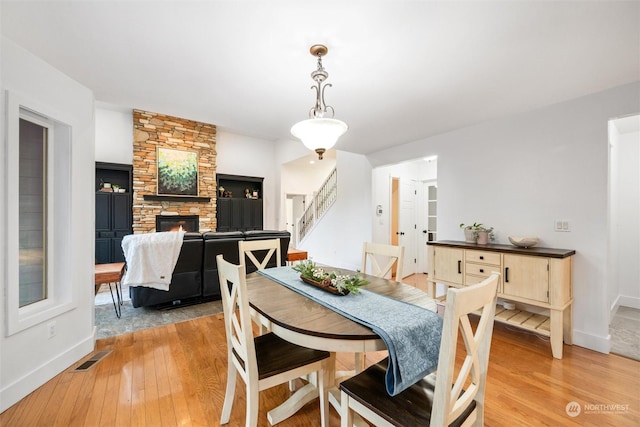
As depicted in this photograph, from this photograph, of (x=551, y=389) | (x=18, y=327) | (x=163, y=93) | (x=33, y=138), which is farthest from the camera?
(x=163, y=93)

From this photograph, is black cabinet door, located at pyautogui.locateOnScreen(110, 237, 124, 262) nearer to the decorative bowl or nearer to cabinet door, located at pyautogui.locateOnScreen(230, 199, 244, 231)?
cabinet door, located at pyautogui.locateOnScreen(230, 199, 244, 231)

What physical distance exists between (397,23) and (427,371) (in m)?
1.87

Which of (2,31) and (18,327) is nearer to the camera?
(2,31)

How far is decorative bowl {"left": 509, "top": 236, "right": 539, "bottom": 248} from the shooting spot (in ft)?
9.11

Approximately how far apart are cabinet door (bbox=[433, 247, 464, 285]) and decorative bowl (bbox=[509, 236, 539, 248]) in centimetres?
51

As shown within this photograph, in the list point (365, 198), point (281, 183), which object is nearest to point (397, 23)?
point (365, 198)

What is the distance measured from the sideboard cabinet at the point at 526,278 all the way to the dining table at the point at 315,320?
1472 millimetres

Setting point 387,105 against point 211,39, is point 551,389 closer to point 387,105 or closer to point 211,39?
point 387,105

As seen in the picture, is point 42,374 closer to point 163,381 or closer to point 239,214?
point 163,381

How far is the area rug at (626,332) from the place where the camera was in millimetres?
2523

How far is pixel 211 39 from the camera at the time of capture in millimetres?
1741

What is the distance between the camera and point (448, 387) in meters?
0.93

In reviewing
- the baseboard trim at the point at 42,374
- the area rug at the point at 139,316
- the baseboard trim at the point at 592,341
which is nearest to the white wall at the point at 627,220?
the baseboard trim at the point at 592,341

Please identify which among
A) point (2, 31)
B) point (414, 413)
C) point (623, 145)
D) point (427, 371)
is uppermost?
point (2, 31)
